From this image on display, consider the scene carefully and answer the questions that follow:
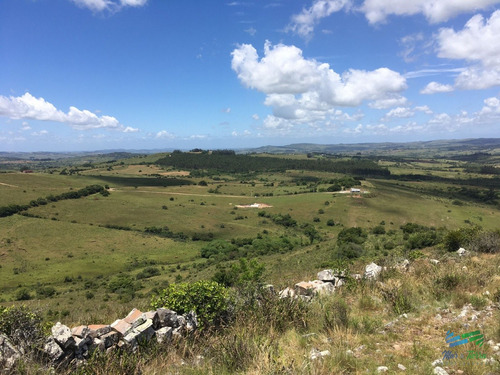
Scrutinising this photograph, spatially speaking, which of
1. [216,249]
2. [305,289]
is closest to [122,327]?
[305,289]

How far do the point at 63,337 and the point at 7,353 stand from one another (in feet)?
3.35

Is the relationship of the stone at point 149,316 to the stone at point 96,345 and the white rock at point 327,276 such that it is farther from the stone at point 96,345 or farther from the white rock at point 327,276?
the white rock at point 327,276

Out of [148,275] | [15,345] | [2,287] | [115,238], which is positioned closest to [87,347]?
[15,345]

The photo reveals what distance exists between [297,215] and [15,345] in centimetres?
11051

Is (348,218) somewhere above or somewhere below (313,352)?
below

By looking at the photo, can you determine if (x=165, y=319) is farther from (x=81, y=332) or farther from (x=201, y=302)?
(x=81, y=332)

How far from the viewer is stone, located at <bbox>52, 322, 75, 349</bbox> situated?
6781 millimetres

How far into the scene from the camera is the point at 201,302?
9305 mm

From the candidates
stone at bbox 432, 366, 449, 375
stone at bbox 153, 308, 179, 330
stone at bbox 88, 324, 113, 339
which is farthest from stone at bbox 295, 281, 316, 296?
stone at bbox 88, 324, 113, 339

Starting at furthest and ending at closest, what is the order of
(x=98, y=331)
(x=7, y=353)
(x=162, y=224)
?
(x=162, y=224)
(x=98, y=331)
(x=7, y=353)

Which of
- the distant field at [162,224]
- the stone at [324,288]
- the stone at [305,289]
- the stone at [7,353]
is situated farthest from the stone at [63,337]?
the distant field at [162,224]

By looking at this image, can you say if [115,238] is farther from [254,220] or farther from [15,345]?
[15,345]

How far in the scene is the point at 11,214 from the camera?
106 metres

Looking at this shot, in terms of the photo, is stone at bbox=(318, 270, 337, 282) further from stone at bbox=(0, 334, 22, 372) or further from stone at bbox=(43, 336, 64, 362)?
stone at bbox=(0, 334, 22, 372)
